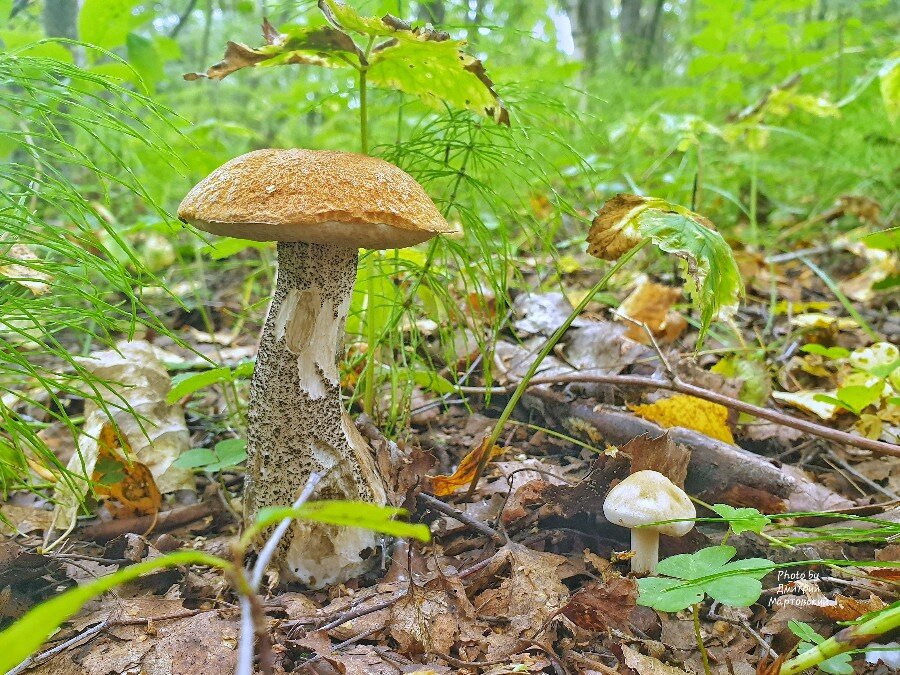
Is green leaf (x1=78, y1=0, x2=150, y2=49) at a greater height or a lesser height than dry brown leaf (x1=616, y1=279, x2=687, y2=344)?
greater

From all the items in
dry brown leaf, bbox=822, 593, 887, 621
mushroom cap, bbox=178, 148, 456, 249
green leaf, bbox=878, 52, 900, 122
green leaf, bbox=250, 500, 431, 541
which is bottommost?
dry brown leaf, bbox=822, 593, 887, 621

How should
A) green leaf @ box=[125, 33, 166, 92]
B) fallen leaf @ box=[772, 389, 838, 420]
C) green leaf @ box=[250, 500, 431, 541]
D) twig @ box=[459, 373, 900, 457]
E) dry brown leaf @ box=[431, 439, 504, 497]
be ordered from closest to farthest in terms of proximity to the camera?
green leaf @ box=[250, 500, 431, 541], twig @ box=[459, 373, 900, 457], dry brown leaf @ box=[431, 439, 504, 497], fallen leaf @ box=[772, 389, 838, 420], green leaf @ box=[125, 33, 166, 92]

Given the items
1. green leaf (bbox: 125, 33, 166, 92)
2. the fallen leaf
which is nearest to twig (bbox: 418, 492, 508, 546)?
the fallen leaf

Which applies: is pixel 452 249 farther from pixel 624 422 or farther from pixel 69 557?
pixel 69 557

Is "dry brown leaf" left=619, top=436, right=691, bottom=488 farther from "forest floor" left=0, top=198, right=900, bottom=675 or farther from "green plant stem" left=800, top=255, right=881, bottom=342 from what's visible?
"green plant stem" left=800, top=255, right=881, bottom=342

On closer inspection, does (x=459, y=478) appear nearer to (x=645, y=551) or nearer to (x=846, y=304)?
(x=645, y=551)

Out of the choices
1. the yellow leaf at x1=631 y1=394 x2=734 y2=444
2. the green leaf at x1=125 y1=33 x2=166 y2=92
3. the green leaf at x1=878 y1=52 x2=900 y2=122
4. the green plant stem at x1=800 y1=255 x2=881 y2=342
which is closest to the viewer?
the yellow leaf at x1=631 y1=394 x2=734 y2=444

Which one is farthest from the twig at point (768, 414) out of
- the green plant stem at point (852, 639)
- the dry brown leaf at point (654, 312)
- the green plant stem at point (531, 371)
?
the dry brown leaf at point (654, 312)
